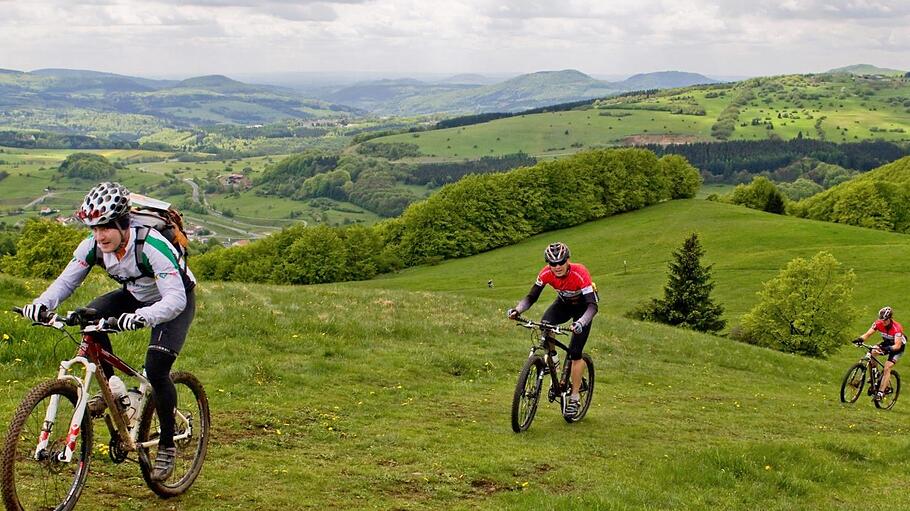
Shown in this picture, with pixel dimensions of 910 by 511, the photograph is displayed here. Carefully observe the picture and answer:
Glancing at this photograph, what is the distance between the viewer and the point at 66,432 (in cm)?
768

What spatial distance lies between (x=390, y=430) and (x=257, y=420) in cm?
241

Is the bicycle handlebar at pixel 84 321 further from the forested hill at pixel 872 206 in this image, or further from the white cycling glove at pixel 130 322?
the forested hill at pixel 872 206

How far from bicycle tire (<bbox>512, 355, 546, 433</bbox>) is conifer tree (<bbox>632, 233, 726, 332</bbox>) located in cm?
4189

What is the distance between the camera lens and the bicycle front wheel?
734 cm

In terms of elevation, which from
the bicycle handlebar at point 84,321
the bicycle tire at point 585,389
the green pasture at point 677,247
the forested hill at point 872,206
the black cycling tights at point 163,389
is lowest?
the green pasture at point 677,247

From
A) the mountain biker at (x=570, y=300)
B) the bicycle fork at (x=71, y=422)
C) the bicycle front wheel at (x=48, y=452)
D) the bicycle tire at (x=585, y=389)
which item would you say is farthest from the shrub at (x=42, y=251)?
the bicycle fork at (x=71, y=422)

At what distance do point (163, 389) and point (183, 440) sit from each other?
120 cm

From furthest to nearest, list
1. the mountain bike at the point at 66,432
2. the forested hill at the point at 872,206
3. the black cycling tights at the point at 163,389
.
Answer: the forested hill at the point at 872,206, the black cycling tights at the point at 163,389, the mountain bike at the point at 66,432

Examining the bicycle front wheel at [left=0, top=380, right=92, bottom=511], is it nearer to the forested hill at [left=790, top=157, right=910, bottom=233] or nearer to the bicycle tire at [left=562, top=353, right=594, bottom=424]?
the bicycle tire at [left=562, top=353, right=594, bottom=424]

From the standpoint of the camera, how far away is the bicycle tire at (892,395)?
2486 cm

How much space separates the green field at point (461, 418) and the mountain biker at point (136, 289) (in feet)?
4.42

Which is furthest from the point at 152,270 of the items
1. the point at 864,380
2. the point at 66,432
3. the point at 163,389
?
the point at 864,380

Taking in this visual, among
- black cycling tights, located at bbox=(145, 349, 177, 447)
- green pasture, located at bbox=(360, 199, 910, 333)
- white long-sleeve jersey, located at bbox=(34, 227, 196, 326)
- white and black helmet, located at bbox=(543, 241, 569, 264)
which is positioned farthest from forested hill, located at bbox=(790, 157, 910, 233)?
white long-sleeve jersey, located at bbox=(34, 227, 196, 326)

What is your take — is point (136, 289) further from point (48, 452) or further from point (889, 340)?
point (889, 340)
